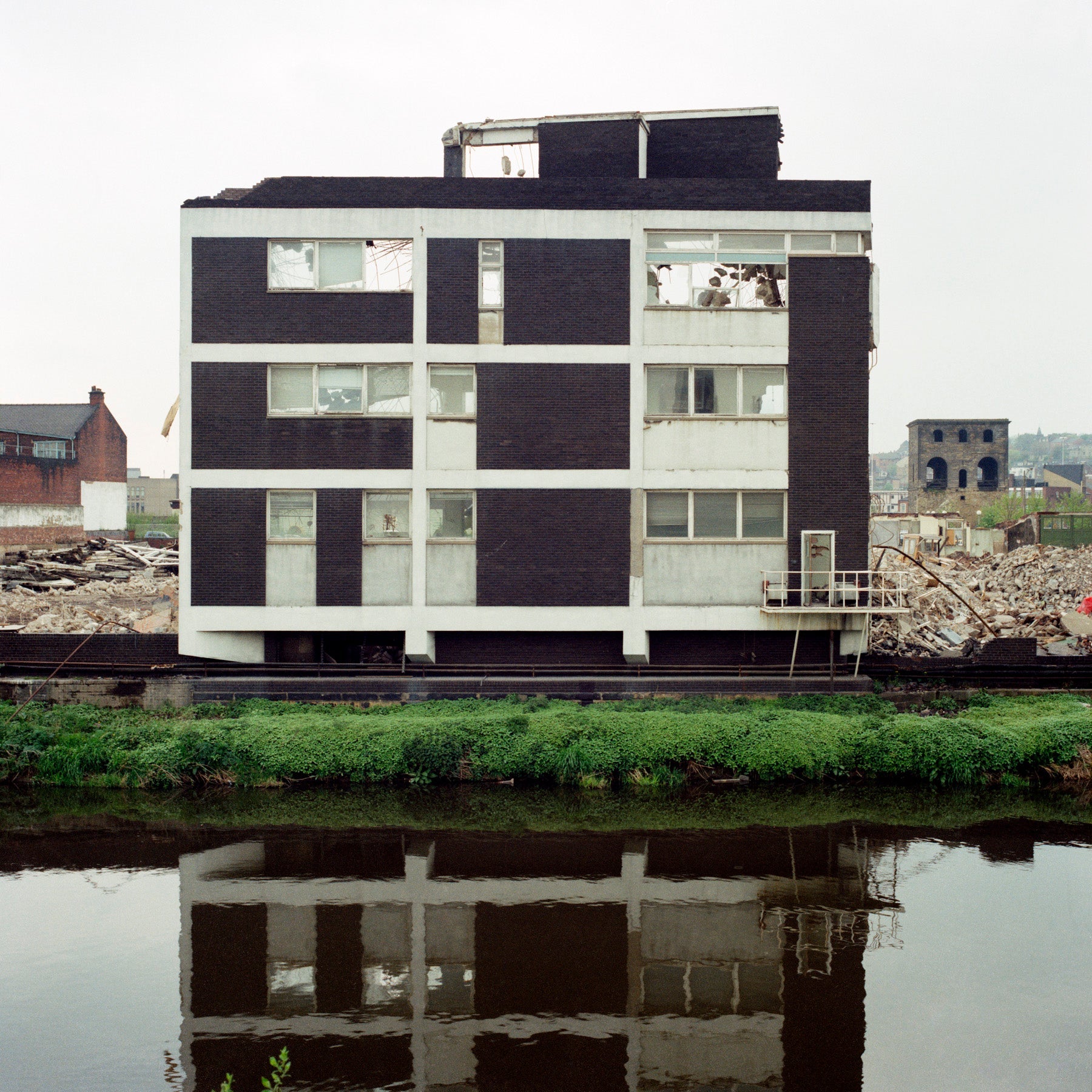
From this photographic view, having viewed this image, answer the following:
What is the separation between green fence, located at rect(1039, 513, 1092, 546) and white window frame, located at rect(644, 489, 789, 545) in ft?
124

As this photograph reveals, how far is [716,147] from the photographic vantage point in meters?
19.9

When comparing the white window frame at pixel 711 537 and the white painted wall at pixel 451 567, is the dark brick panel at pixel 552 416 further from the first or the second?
the white painted wall at pixel 451 567

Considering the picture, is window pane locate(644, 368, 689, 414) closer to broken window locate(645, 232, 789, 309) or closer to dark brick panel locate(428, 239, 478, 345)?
broken window locate(645, 232, 789, 309)

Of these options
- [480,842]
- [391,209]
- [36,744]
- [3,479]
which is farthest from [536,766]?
[3,479]

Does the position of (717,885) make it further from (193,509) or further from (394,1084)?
(193,509)

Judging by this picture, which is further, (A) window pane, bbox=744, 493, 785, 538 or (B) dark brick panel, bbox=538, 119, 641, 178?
(B) dark brick panel, bbox=538, 119, 641, 178

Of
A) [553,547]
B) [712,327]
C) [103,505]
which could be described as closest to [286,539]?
A: [553,547]

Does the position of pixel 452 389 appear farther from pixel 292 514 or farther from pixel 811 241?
pixel 811 241

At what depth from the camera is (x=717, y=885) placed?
11.8m

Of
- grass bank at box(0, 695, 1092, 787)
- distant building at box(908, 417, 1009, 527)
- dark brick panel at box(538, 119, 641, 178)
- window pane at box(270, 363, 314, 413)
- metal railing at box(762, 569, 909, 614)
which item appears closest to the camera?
grass bank at box(0, 695, 1092, 787)

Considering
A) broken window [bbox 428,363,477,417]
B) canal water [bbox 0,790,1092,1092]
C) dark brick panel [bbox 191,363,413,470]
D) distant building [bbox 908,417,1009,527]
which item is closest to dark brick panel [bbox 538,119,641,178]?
broken window [bbox 428,363,477,417]

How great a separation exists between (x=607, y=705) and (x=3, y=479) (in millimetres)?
51826

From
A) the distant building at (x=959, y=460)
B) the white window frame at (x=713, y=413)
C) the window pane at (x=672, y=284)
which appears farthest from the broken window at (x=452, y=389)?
the distant building at (x=959, y=460)

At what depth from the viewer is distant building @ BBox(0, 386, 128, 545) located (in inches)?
2211
